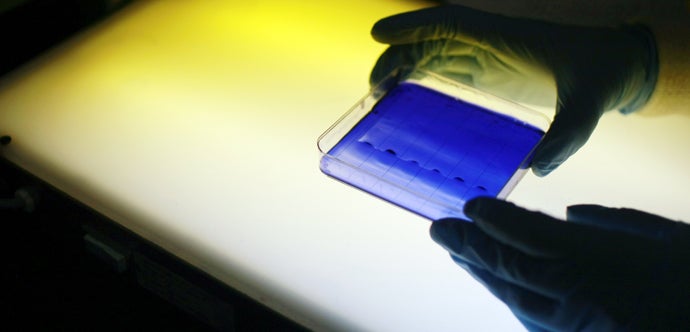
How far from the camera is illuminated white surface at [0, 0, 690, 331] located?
689mm

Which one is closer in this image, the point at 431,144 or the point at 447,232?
the point at 447,232

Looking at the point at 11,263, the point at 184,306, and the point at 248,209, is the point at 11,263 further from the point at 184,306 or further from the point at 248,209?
the point at 248,209

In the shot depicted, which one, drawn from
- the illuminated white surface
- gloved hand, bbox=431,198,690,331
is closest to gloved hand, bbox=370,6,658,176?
the illuminated white surface

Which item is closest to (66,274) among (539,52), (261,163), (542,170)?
(261,163)

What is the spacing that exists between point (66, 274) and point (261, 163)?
0.36 meters

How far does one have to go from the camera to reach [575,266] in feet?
2.16

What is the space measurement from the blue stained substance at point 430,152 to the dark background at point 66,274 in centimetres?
25

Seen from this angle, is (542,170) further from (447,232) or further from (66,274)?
(66,274)

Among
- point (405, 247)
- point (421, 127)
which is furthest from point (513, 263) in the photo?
point (421, 127)

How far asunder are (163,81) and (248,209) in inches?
13.2

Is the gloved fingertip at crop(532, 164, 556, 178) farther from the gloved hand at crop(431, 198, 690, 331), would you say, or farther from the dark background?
the dark background

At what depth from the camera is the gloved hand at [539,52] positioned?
3.04 ft

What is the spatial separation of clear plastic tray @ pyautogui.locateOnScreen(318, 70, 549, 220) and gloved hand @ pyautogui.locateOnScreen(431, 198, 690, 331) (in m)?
0.05

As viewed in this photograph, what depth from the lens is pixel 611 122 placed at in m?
0.96
